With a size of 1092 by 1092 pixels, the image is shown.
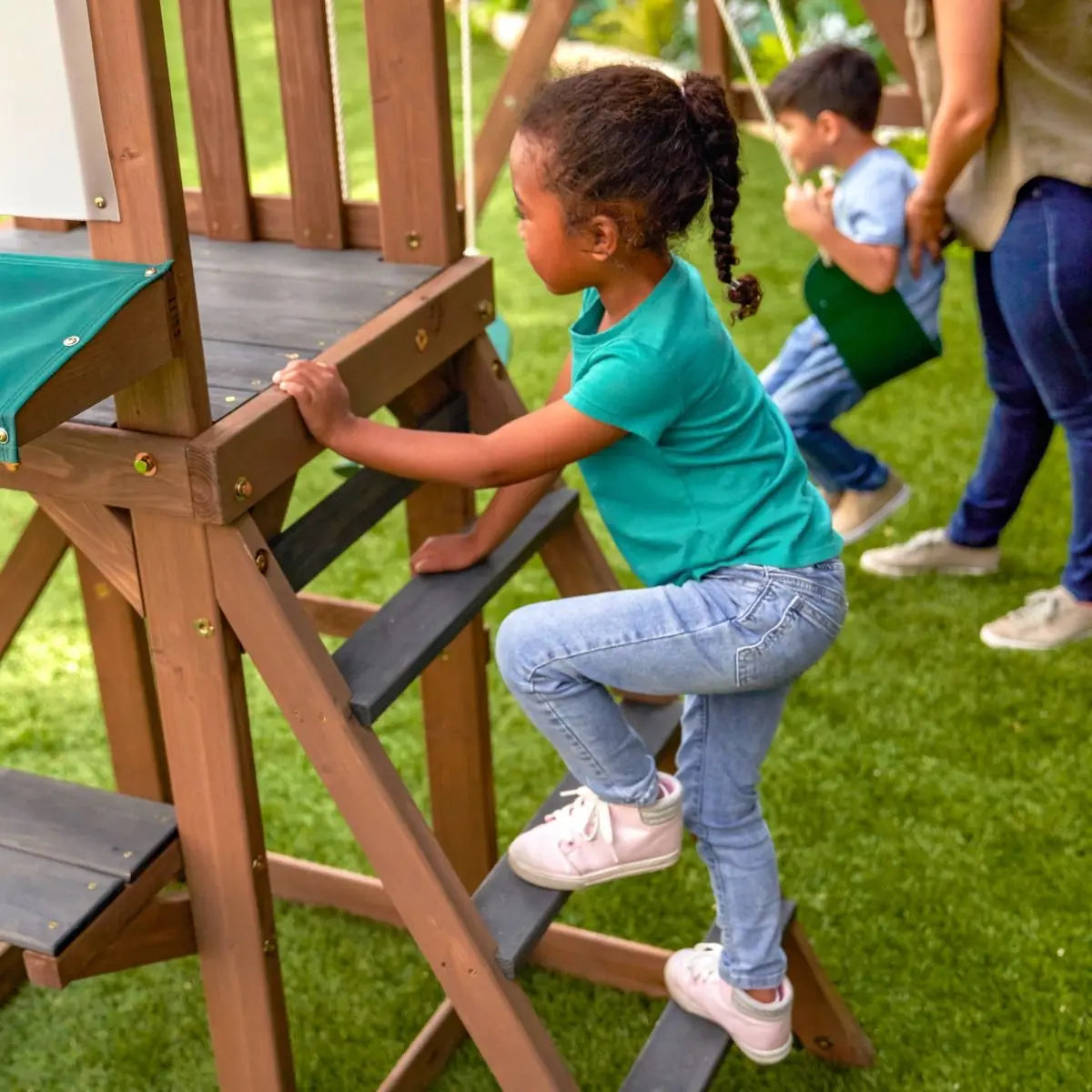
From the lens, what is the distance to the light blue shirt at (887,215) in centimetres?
322

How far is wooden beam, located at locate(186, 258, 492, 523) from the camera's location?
5.27 feet

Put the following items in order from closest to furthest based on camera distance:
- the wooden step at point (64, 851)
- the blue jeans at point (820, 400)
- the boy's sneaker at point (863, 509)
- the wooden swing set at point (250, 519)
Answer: the wooden swing set at point (250, 519), the wooden step at point (64, 851), the blue jeans at point (820, 400), the boy's sneaker at point (863, 509)

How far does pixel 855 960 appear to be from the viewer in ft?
8.25

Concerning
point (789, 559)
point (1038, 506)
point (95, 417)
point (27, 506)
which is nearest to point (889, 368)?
point (1038, 506)

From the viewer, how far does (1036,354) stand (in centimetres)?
300

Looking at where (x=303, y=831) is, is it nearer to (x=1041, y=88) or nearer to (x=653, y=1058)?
(x=653, y=1058)

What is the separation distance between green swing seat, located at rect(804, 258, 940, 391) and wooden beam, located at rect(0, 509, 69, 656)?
1.76m

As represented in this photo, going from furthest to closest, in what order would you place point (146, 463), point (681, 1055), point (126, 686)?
point (126, 686) → point (681, 1055) → point (146, 463)

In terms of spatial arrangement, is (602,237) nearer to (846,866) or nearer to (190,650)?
(190,650)

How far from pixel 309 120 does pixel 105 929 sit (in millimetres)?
1182

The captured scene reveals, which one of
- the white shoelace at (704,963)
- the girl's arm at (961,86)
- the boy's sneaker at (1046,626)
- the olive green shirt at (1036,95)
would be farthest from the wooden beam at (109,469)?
the boy's sneaker at (1046,626)

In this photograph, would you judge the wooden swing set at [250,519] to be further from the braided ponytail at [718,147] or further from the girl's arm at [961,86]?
the girl's arm at [961,86]

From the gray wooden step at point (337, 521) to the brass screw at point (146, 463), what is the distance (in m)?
0.23

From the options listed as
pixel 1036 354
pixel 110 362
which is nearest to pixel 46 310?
pixel 110 362
